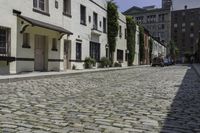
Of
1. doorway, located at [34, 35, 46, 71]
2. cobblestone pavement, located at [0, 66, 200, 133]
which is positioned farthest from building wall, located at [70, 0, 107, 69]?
cobblestone pavement, located at [0, 66, 200, 133]

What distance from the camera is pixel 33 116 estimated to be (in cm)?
672

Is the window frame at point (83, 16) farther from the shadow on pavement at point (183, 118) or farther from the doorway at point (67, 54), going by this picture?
the shadow on pavement at point (183, 118)

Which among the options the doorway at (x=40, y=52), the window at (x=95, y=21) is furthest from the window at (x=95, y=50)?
the doorway at (x=40, y=52)

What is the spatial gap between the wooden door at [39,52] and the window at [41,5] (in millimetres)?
1822

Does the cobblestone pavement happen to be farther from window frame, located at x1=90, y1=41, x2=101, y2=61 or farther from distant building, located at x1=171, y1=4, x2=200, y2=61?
distant building, located at x1=171, y1=4, x2=200, y2=61

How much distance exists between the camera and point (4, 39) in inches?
689

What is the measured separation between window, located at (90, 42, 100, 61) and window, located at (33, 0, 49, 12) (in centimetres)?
1022

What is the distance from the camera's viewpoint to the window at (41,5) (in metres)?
21.2

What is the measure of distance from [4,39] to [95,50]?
1657 cm

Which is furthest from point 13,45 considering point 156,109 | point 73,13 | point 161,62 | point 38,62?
point 161,62

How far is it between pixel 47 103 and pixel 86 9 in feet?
73.3

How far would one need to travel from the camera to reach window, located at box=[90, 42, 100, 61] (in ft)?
105

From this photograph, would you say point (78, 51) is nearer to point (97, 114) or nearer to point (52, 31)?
point (52, 31)

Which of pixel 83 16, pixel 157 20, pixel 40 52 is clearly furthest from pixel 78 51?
pixel 157 20
